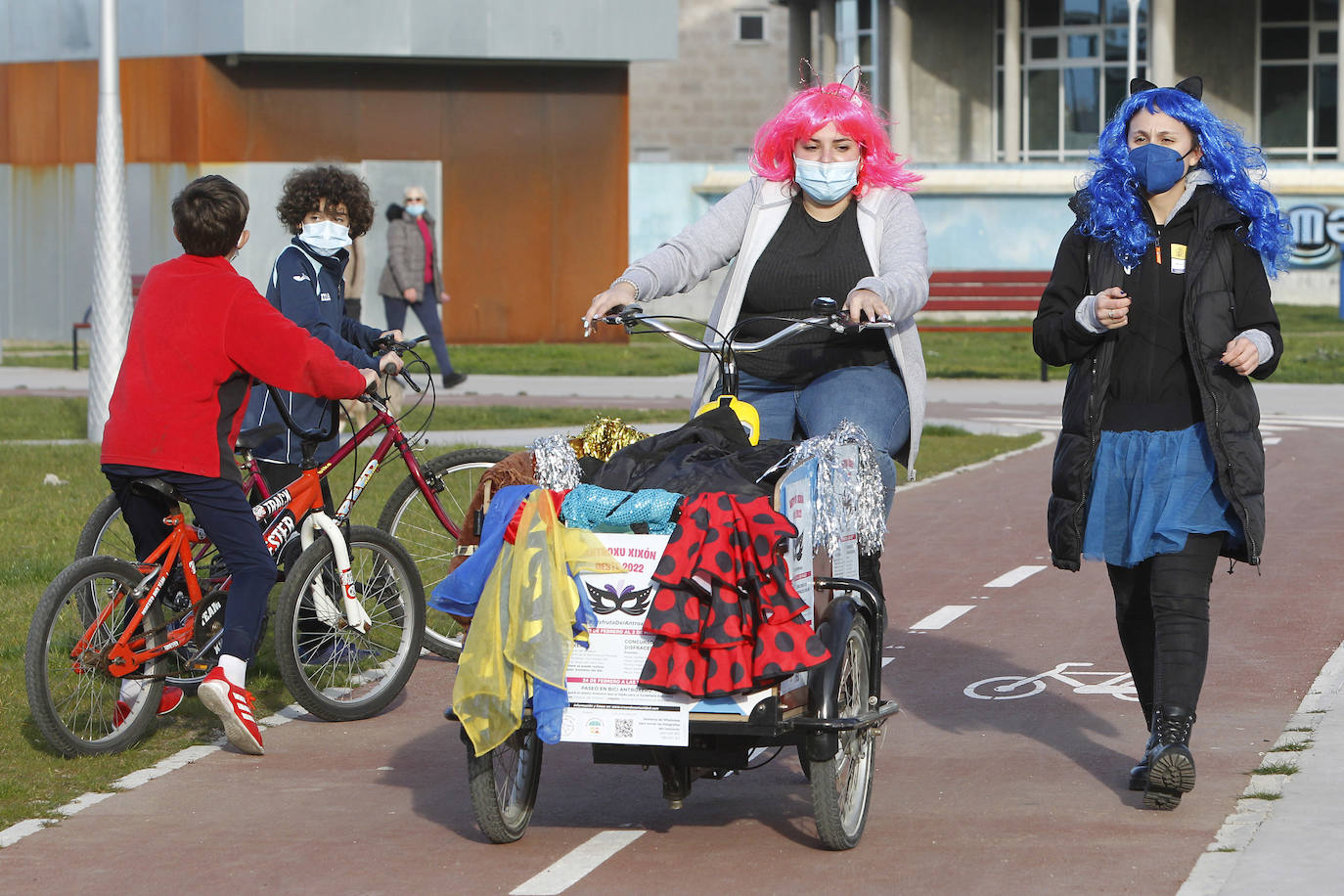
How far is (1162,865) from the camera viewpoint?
5.36 m

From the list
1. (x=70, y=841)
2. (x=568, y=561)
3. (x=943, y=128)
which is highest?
(x=943, y=128)

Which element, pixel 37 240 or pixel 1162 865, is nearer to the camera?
pixel 1162 865

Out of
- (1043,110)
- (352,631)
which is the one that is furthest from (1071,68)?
(352,631)

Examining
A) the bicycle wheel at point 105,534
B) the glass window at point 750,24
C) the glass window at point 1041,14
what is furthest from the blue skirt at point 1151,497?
the glass window at point 750,24

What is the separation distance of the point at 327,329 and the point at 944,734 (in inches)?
115

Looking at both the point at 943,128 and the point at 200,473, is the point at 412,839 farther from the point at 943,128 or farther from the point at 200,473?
the point at 943,128

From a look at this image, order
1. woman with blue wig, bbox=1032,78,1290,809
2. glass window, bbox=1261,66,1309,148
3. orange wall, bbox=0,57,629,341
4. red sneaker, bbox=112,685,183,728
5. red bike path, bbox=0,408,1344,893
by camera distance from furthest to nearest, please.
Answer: glass window, bbox=1261,66,1309,148 → orange wall, bbox=0,57,629,341 → red sneaker, bbox=112,685,183,728 → woman with blue wig, bbox=1032,78,1290,809 → red bike path, bbox=0,408,1344,893

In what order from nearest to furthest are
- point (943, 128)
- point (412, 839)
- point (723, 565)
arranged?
point (723, 565)
point (412, 839)
point (943, 128)

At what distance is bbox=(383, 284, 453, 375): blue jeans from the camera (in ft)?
67.4

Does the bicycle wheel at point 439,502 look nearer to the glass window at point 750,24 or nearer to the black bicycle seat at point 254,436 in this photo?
the black bicycle seat at point 254,436

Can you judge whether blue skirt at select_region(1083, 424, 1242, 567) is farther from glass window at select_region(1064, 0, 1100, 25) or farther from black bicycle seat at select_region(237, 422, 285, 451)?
glass window at select_region(1064, 0, 1100, 25)

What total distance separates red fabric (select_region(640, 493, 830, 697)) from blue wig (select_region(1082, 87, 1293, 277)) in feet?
4.92

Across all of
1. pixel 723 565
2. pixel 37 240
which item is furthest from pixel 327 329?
pixel 37 240

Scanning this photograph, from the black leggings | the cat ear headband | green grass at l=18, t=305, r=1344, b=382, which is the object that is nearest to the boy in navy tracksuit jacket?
the cat ear headband
